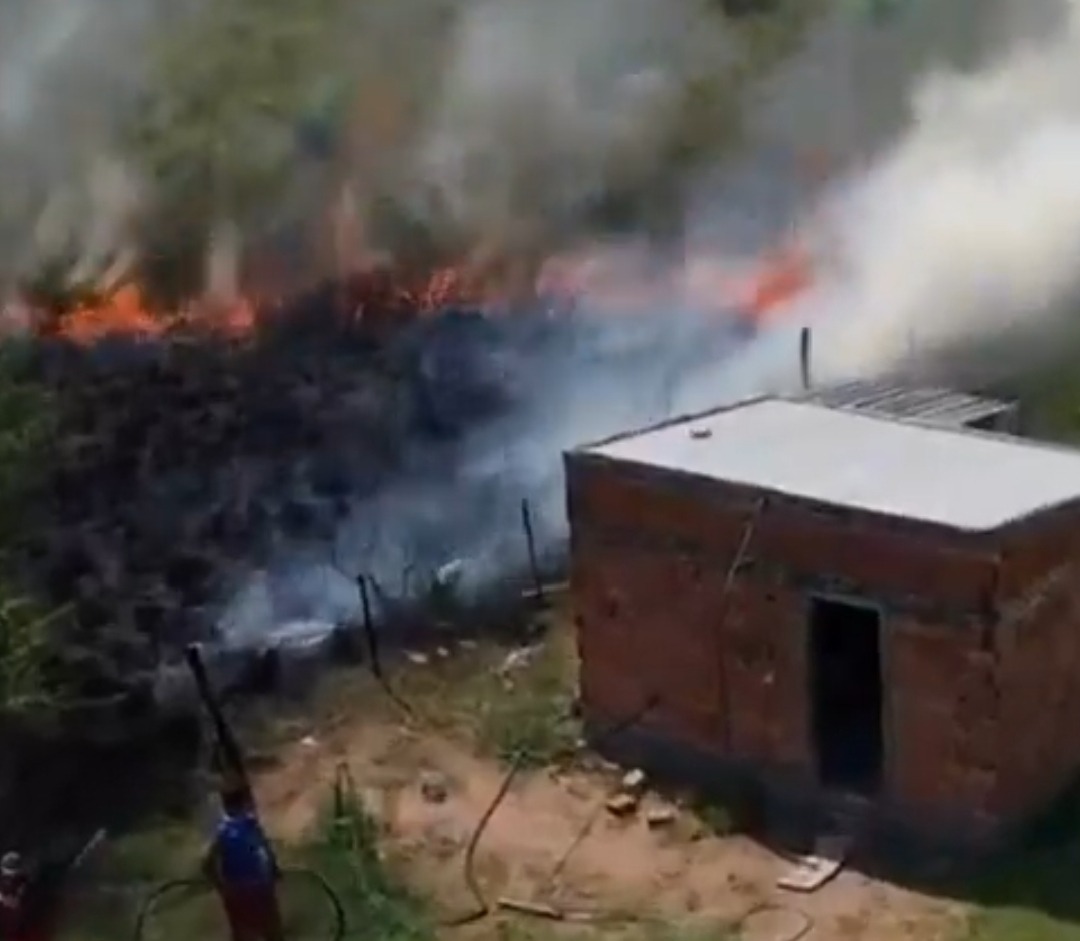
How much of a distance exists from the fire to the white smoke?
63 centimetres

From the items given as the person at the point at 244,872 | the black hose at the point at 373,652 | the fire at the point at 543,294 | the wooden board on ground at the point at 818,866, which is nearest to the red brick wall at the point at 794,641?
the wooden board on ground at the point at 818,866

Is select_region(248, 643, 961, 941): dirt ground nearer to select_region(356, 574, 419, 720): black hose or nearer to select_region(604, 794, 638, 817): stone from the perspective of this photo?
select_region(604, 794, 638, 817): stone

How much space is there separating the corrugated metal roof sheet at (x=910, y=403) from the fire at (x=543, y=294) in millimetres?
5660

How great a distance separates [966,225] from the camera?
22.0 m

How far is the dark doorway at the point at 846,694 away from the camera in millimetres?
13109

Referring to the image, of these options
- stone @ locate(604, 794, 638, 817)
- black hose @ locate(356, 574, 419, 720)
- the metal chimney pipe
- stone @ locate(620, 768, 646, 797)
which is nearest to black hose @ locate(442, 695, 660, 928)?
stone @ locate(620, 768, 646, 797)

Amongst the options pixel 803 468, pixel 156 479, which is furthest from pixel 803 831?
pixel 156 479

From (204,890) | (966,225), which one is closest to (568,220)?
(966,225)

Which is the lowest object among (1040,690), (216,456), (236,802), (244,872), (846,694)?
(846,694)

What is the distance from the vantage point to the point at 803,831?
13.1 metres

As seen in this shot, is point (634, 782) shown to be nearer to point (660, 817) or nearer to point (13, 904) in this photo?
point (660, 817)

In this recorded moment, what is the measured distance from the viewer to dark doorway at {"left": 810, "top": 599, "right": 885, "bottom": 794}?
13.1 m

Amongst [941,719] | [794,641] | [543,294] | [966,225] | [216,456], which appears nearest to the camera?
[941,719]

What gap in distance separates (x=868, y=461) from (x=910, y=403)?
8.17 feet
